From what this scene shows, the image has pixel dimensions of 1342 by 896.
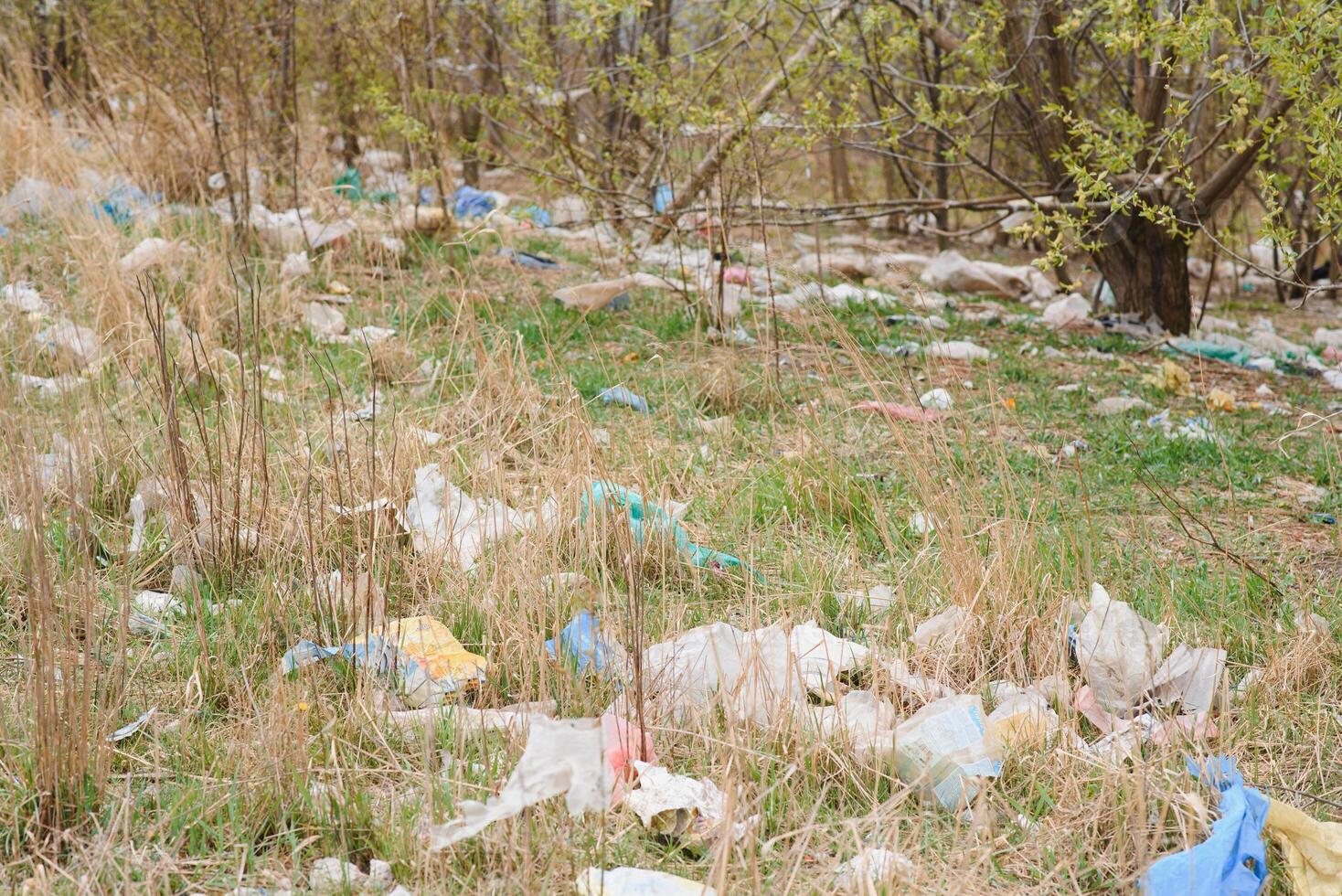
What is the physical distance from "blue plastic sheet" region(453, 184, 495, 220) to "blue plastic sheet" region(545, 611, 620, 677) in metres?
5.08

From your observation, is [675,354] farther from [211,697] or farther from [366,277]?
[211,697]

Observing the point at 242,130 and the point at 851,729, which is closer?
the point at 851,729

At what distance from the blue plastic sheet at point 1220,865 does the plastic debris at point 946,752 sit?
1.02 ft

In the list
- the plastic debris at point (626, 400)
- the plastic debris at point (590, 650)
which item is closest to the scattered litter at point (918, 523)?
the plastic debris at point (590, 650)

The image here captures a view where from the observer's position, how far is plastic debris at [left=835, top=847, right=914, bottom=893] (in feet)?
5.28

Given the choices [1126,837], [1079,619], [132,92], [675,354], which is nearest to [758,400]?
[675,354]

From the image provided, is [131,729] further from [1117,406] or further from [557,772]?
[1117,406]

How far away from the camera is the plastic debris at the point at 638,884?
162cm

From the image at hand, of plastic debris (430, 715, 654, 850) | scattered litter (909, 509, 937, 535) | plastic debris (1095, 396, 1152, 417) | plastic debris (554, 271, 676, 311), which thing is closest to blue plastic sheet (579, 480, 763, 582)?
scattered litter (909, 509, 937, 535)

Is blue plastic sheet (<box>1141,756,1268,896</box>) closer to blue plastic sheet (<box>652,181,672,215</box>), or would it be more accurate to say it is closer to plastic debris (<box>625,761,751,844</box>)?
plastic debris (<box>625,761,751,844</box>)

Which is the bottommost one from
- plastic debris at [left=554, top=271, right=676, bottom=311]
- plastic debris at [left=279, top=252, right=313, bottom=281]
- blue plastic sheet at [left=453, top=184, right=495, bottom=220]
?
plastic debris at [left=554, top=271, right=676, bottom=311]

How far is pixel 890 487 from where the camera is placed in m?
3.45

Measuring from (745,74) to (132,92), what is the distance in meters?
3.29

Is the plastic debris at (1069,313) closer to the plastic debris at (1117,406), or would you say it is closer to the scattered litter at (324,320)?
the plastic debris at (1117,406)
